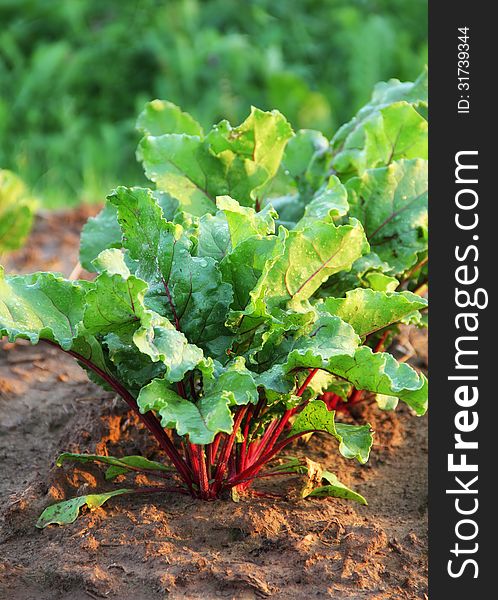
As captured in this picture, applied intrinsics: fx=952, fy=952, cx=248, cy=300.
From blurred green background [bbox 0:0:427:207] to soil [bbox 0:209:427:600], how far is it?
4.10m

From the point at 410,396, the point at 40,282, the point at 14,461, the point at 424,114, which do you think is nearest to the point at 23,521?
the point at 14,461

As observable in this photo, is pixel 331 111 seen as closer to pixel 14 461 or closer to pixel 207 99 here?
pixel 207 99

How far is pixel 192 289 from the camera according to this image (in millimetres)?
2488

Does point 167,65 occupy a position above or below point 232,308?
above

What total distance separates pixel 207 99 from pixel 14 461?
490 cm

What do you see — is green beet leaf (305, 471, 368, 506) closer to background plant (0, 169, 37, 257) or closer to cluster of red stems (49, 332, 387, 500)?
cluster of red stems (49, 332, 387, 500)

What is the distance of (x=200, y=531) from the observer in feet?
8.25

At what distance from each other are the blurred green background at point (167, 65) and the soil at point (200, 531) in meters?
4.10

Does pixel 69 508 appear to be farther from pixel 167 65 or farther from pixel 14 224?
pixel 167 65

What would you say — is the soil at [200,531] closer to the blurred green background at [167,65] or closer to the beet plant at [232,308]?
the beet plant at [232,308]

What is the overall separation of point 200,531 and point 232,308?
23.5 inches

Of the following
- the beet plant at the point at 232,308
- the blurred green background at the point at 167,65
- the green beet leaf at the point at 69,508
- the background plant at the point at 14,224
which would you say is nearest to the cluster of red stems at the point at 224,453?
the beet plant at the point at 232,308

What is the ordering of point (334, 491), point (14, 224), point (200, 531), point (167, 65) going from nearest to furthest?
1. point (200, 531)
2. point (334, 491)
3. point (14, 224)
4. point (167, 65)

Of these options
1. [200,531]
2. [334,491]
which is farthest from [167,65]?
[200,531]
